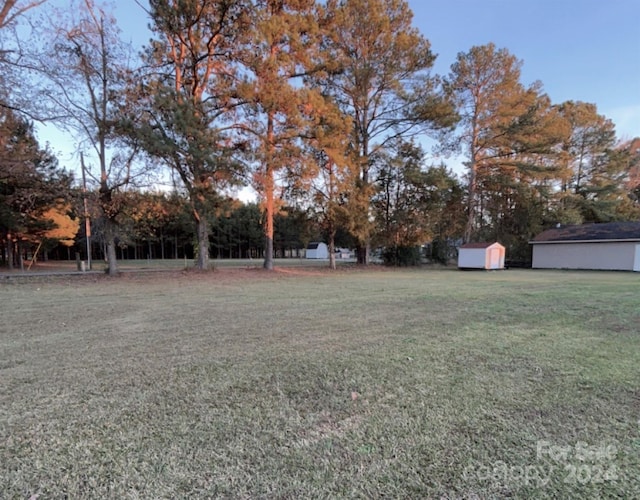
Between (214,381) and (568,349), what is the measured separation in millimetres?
3830

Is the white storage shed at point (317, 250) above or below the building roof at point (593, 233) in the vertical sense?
below

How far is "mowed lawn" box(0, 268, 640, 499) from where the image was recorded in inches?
65.6

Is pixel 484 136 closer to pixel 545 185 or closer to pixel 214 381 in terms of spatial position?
pixel 545 185

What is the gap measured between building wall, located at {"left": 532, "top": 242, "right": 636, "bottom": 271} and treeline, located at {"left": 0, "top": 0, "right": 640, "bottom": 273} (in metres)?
2.82

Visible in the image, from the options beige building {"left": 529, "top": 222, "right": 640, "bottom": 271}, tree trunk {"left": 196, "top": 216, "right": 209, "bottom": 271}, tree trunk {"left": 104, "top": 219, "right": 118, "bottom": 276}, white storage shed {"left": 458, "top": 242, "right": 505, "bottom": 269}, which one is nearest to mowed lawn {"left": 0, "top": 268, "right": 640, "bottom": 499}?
tree trunk {"left": 104, "top": 219, "right": 118, "bottom": 276}

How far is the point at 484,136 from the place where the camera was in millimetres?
22844

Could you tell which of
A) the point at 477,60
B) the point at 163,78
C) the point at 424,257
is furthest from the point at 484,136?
the point at 163,78

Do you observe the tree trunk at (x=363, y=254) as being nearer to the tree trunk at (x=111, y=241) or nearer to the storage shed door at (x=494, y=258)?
the storage shed door at (x=494, y=258)

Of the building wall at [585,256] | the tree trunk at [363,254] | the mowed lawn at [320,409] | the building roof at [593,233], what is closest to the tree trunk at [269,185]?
the tree trunk at [363,254]

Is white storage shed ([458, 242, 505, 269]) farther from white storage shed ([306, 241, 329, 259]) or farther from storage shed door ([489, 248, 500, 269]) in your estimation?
white storage shed ([306, 241, 329, 259])

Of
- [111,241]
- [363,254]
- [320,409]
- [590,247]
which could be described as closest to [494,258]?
[590,247]

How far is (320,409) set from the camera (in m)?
2.41

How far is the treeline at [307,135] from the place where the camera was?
11984mm

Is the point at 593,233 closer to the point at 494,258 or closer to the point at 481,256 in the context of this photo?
the point at 494,258
